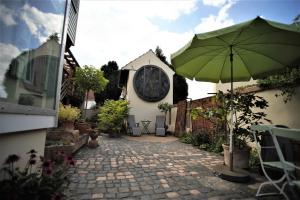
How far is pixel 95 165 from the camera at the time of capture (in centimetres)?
380

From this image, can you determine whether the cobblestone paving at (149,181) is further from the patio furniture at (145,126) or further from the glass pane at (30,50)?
the patio furniture at (145,126)

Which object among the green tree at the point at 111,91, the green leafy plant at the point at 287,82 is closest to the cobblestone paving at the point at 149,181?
the green leafy plant at the point at 287,82

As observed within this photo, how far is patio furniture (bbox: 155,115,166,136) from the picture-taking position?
9.97 metres

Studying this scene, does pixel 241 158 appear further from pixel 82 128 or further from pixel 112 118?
pixel 112 118

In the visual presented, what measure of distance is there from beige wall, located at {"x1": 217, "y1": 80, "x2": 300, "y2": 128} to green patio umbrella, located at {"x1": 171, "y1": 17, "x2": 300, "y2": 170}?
0.67 m

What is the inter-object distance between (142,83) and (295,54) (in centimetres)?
876

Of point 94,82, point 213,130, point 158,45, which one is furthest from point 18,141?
point 158,45

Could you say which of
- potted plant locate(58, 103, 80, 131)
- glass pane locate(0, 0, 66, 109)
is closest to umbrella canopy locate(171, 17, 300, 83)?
glass pane locate(0, 0, 66, 109)

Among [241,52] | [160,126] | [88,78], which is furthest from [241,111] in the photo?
Result: [160,126]

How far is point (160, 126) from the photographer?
10.3 m

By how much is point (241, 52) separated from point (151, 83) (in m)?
8.14

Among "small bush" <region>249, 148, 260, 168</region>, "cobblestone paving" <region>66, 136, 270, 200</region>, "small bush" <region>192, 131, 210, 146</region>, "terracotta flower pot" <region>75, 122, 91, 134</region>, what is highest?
"terracotta flower pot" <region>75, 122, 91, 134</region>

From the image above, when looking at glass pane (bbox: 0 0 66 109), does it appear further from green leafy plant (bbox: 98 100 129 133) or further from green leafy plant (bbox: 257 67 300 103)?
green leafy plant (bbox: 98 100 129 133)

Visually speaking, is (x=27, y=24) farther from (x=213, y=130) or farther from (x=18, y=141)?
(x=213, y=130)
